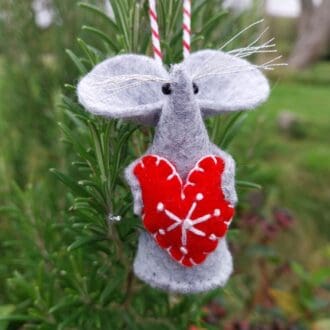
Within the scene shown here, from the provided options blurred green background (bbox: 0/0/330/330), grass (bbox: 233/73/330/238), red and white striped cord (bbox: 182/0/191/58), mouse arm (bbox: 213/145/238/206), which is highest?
red and white striped cord (bbox: 182/0/191/58)

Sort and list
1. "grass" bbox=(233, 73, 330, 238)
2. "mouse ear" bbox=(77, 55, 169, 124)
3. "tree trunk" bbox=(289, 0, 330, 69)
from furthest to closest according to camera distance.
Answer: "tree trunk" bbox=(289, 0, 330, 69)
"grass" bbox=(233, 73, 330, 238)
"mouse ear" bbox=(77, 55, 169, 124)

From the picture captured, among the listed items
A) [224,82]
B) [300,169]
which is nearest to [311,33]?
[300,169]

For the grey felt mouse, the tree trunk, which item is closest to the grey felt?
the grey felt mouse

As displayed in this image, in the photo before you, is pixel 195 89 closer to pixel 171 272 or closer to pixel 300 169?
pixel 171 272

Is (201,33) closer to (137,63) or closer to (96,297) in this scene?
(137,63)

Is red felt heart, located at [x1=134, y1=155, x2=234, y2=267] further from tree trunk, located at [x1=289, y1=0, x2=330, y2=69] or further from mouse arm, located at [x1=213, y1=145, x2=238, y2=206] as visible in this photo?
tree trunk, located at [x1=289, y1=0, x2=330, y2=69]

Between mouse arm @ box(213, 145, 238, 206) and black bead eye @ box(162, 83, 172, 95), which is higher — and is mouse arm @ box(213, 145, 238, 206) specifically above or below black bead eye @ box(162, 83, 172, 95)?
below

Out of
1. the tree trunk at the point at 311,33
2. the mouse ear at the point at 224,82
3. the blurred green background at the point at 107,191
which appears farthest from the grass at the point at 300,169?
the tree trunk at the point at 311,33

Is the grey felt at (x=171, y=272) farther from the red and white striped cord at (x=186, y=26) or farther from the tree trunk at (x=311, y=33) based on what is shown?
the tree trunk at (x=311, y=33)
